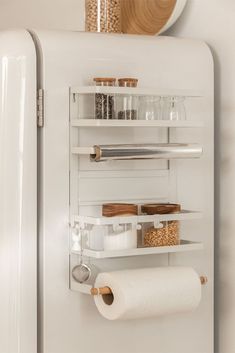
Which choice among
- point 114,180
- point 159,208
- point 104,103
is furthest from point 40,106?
point 159,208

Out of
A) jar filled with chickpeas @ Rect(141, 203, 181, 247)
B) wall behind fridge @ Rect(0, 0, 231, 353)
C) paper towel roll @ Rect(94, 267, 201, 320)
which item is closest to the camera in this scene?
paper towel roll @ Rect(94, 267, 201, 320)

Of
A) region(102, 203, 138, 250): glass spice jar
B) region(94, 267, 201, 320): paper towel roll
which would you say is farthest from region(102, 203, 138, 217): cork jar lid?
region(94, 267, 201, 320): paper towel roll

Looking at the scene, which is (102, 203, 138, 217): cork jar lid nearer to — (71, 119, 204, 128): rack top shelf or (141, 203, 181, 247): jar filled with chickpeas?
(141, 203, 181, 247): jar filled with chickpeas

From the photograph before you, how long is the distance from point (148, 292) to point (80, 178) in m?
0.29

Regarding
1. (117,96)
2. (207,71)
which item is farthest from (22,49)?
(207,71)

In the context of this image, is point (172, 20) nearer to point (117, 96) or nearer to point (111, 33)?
point (111, 33)

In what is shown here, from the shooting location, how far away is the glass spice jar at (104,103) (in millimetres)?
1640

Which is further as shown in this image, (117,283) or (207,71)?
(207,71)

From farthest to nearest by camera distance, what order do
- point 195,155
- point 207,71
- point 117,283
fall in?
point 207,71, point 195,155, point 117,283

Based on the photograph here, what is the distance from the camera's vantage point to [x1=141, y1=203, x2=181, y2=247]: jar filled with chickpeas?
1.68 metres

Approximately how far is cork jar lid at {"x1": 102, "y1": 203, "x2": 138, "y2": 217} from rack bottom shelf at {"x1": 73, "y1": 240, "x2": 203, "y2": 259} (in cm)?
8

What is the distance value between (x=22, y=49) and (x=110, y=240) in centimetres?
45

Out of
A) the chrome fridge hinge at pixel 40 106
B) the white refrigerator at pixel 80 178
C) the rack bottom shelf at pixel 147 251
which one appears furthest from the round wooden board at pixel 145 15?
the rack bottom shelf at pixel 147 251

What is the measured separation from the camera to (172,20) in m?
1.94
